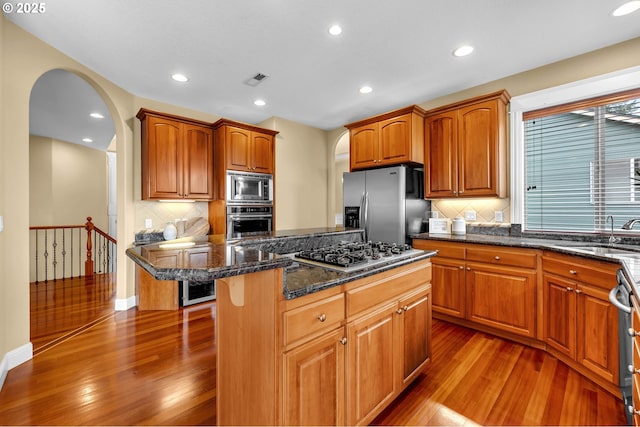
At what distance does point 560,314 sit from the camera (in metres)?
2.19

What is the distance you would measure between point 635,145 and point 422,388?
2743 millimetres

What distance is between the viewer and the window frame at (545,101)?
2.45m

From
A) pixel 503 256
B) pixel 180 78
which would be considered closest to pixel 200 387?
pixel 503 256

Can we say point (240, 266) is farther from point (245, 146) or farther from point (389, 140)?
point (245, 146)

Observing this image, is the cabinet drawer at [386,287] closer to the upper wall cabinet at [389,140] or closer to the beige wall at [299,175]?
the upper wall cabinet at [389,140]

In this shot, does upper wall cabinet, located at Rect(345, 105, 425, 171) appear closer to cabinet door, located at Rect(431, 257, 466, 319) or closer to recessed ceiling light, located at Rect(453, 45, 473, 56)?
recessed ceiling light, located at Rect(453, 45, 473, 56)

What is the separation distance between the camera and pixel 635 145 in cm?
243

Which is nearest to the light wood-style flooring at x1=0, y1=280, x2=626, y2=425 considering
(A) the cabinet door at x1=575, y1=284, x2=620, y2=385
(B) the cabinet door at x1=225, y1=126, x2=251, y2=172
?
(A) the cabinet door at x1=575, y1=284, x2=620, y2=385

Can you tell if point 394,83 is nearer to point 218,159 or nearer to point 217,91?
point 217,91

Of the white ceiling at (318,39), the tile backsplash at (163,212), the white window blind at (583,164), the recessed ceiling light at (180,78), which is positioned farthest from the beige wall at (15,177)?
the white window blind at (583,164)

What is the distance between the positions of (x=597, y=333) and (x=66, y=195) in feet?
26.9

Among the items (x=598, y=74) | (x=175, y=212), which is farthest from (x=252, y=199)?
(x=598, y=74)

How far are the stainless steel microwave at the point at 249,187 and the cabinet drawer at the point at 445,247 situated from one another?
87.6 inches

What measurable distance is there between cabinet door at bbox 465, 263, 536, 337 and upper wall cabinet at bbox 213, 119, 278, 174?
2983mm
